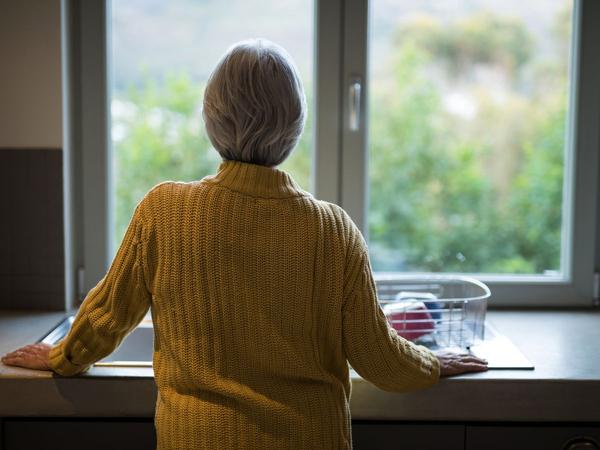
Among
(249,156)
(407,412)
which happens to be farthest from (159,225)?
(407,412)

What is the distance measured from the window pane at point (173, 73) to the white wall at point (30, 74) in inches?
7.6

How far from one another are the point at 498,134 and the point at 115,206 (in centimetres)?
105

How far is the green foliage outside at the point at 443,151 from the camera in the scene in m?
2.07

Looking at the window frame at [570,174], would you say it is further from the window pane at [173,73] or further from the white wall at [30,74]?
the white wall at [30,74]

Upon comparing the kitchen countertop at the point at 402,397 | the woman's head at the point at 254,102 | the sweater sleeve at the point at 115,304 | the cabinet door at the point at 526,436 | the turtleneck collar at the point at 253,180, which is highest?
the woman's head at the point at 254,102

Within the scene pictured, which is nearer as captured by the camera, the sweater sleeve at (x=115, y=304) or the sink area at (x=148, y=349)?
the sweater sleeve at (x=115, y=304)

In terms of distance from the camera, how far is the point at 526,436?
59.0 inches

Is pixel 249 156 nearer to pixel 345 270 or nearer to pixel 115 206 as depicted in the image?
pixel 345 270

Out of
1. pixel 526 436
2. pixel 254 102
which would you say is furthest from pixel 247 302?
pixel 526 436

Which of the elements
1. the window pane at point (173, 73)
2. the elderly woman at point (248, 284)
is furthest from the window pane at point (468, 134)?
the elderly woman at point (248, 284)

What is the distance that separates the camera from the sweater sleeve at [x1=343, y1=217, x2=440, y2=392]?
4.04ft

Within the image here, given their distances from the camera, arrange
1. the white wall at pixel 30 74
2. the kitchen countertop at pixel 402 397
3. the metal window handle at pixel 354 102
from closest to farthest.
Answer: the kitchen countertop at pixel 402 397 < the white wall at pixel 30 74 < the metal window handle at pixel 354 102

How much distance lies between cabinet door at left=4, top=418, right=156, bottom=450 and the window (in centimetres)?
61

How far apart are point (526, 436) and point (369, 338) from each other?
0.46m
